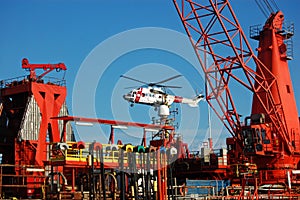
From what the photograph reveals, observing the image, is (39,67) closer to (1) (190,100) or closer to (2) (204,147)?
(2) (204,147)

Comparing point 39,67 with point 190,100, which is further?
point 190,100

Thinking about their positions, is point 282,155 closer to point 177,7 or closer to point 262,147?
point 262,147

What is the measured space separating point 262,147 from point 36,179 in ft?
70.4

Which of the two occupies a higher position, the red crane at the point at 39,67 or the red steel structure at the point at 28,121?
the red crane at the point at 39,67

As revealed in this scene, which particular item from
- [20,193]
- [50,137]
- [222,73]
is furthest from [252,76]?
[20,193]

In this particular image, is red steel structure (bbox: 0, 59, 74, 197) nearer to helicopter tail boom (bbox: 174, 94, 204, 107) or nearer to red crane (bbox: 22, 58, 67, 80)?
red crane (bbox: 22, 58, 67, 80)

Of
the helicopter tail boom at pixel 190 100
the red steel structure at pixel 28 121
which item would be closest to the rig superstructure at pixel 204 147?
the red steel structure at pixel 28 121

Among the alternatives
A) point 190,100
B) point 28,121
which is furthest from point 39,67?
point 190,100

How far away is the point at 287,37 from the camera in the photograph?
5856cm

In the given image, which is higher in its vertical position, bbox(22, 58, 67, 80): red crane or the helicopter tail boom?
the helicopter tail boom

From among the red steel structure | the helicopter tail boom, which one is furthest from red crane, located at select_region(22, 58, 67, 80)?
the helicopter tail boom

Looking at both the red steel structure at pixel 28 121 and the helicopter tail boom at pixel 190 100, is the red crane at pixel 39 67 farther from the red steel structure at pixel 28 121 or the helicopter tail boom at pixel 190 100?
the helicopter tail boom at pixel 190 100

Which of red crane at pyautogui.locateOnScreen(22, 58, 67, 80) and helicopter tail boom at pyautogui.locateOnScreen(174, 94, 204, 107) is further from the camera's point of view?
helicopter tail boom at pyautogui.locateOnScreen(174, 94, 204, 107)

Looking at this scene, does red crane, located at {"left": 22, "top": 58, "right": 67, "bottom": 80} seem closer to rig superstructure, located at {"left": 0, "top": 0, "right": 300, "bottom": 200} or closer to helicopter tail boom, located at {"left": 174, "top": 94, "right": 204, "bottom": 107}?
rig superstructure, located at {"left": 0, "top": 0, "right": 300, "bottom": 200}
